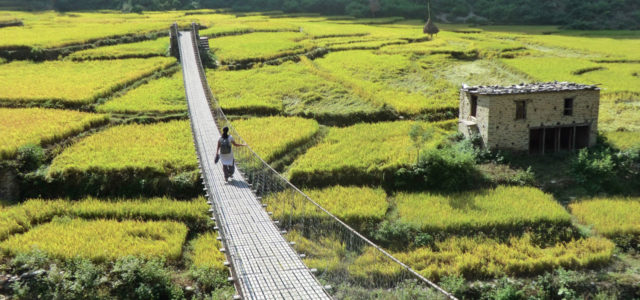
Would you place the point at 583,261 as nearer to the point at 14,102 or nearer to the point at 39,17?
the point at 14,102

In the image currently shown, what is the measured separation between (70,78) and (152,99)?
559 centimetres

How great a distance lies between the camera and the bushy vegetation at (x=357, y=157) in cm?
1547

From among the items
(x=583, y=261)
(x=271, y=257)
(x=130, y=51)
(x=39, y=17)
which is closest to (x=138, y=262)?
(x=271, y=257)

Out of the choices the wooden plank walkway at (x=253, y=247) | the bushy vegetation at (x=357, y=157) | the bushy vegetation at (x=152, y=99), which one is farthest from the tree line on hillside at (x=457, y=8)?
the wooden plank walkway at (x=253, y=247)

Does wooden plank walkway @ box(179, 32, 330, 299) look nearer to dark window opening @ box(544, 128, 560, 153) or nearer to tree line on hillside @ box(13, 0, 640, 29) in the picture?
dark window opening @ box(544, 128, 560, 153)

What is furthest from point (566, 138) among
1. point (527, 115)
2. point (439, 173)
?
point (439, 173)

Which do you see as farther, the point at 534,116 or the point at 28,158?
the point at 534,116

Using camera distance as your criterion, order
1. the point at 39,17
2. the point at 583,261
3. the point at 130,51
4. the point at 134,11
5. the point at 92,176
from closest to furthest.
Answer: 1. the point at 583,261
2. the point at 92,176
3. the point at 130,51
4. the point at 39,17
5. the point at 134,11

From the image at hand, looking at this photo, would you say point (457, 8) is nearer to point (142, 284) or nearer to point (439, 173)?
point (439, 173)

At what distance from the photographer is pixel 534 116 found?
17.7 metres

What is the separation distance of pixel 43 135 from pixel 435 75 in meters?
18.0

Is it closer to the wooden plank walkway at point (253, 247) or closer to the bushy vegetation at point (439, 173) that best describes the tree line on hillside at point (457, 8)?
the bushy vegetation at point (439, 173)

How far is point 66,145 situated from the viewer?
54.6 ft

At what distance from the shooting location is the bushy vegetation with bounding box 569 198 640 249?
43.8 ft
